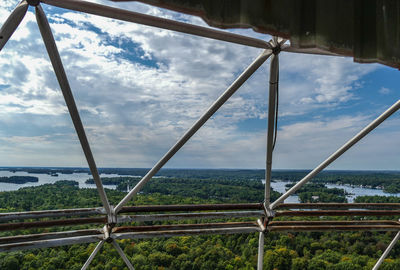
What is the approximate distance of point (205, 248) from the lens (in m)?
12.7

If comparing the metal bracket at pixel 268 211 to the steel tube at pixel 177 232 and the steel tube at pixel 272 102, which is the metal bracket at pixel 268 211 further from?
the steel tube at pixel 272 102

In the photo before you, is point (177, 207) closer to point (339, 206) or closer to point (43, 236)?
point (43, 236)

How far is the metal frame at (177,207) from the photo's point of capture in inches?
153

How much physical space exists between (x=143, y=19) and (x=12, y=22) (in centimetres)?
167

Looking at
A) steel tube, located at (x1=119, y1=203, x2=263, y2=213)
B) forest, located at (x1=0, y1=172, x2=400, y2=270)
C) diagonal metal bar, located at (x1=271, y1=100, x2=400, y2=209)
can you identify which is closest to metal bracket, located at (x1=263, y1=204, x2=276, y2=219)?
steel tube, located at (x1=119, y1=203, x2=263, y2=213)

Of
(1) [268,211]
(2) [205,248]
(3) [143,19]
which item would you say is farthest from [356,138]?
(2) [205,248]

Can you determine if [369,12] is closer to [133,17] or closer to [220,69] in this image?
[133,17]

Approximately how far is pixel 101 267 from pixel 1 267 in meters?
3.94

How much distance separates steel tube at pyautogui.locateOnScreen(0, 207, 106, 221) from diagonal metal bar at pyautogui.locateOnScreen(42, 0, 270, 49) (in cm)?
423

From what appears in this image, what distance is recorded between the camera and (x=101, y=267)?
10633 millimetres

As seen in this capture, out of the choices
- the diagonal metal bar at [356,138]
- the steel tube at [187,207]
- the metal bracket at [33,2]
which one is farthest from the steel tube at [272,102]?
the metal bracket at [33,2]

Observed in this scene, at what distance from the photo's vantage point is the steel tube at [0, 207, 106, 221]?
222 inches

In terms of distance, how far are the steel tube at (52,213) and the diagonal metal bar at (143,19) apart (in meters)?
4.23

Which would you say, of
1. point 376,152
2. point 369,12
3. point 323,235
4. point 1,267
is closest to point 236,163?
point 323,235
